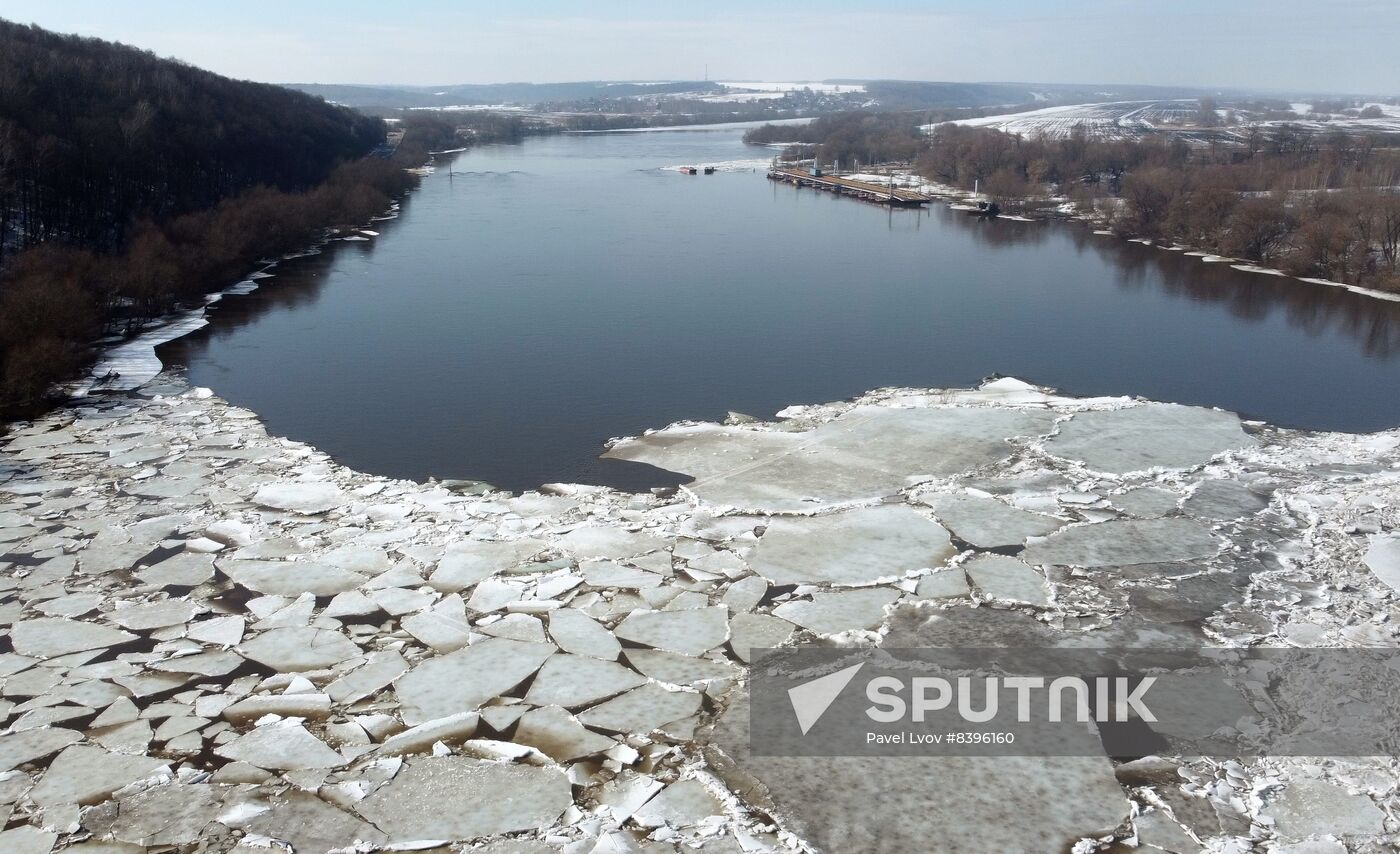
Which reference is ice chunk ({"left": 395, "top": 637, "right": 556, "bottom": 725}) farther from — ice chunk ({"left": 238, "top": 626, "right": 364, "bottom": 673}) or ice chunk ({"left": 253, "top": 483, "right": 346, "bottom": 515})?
ice chunk ({"left": 253, "top": 483, "right": 346, "bottom": 515})

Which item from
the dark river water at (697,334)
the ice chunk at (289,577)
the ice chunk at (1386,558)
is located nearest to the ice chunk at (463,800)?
the ice chunk at (289,577)

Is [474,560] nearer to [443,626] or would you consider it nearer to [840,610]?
[443,626]

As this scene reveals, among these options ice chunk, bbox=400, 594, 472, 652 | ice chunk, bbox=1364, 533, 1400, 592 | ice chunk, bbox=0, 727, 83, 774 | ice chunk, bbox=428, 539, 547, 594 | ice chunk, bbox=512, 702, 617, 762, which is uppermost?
ice chunk, bbox=428, 539, 547, 594

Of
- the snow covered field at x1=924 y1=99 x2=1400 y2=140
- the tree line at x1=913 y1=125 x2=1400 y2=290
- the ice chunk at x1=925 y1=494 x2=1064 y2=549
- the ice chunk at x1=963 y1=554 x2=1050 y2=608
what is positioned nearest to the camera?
the ice chunk at x1=963 y1=554 x2=1050 y2=608

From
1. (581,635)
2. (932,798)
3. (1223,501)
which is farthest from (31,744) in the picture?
(1223,501)

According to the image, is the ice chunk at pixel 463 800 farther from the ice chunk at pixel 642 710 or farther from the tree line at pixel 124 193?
the tree line at pixel 124 193

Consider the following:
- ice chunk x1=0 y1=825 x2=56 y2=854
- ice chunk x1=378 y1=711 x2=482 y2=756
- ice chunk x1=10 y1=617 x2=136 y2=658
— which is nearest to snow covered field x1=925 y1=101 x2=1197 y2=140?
ice chunk x1=378 y1=711 x2=482 y2=756

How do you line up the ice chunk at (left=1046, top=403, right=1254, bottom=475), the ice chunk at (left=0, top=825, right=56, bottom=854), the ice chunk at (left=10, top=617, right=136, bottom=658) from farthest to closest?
the ice chunk at (left=1046, top=403, right=1254, bottom=475)
the ice chunk at (left=10, top=617, right=136, bottom=658)
the ice chunk at (left=0, top=825, right=56, bottom=854)
